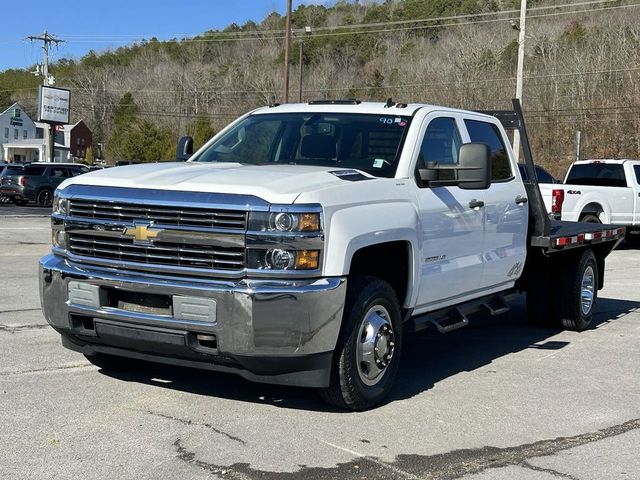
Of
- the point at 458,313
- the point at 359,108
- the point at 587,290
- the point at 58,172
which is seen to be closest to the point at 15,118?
the point at 58,172

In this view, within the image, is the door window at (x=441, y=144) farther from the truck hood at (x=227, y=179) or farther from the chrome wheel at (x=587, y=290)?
the chrome wheel at (x=587, y=290)

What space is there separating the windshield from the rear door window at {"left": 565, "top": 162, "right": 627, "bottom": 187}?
13571 mm

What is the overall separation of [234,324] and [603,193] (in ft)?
49.8

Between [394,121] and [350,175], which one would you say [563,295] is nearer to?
[394,121]

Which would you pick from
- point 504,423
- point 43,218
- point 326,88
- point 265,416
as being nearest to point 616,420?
point 504,423

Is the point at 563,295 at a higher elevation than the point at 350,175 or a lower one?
lower

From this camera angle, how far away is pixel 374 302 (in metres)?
5.46

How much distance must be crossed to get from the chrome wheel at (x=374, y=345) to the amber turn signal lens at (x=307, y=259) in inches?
25.8

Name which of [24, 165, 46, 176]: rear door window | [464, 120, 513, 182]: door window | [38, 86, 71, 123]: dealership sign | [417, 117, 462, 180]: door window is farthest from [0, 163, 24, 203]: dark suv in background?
[417, 117, 462, 180]: door window

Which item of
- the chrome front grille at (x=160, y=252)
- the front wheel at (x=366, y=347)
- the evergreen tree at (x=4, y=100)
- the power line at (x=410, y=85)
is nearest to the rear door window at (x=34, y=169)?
the chrome front grille at (x=160, y=252)

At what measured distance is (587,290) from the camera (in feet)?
29.9

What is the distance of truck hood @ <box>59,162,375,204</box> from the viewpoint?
4973mm

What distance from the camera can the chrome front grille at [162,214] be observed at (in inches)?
194

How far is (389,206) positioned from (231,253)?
124cm
